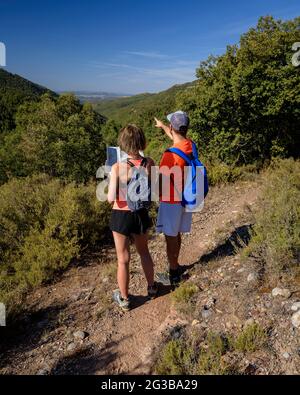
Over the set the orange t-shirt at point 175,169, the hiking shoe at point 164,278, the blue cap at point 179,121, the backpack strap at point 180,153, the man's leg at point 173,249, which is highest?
the blue cap at point 179,121

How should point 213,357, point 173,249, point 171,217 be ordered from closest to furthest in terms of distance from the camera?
point 213,357, point 171,217, point 173,249

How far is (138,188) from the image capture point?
117 inches

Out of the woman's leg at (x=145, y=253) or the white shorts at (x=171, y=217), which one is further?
the white shorts at (x=171, y=217)

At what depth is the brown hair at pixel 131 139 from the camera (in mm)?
2881

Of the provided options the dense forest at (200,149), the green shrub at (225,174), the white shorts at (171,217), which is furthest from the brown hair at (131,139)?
the green shrub at (225,174)

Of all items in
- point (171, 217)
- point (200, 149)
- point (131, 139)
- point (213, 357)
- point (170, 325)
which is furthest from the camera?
point (200, 149)

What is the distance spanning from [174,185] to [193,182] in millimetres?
208

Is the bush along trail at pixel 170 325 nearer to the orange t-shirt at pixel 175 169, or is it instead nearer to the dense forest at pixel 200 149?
the dense forest at pixel 200 149

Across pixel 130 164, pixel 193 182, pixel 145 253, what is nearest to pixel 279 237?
pixel 193 182

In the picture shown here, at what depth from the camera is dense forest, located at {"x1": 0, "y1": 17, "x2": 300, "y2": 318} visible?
186 inches

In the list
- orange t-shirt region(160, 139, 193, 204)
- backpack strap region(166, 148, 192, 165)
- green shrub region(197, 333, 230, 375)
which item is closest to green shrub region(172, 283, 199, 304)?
green shrub region(197, 333, 230, 375)

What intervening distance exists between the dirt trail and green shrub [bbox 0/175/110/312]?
0.89 ft

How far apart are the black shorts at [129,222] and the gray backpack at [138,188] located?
9 centimetres

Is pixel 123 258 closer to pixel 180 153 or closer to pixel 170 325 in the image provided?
pixel 170 325
